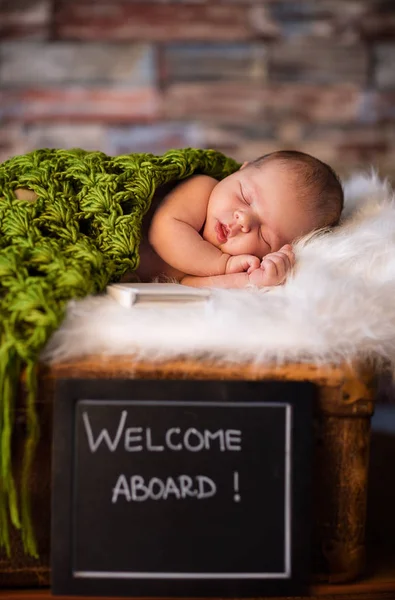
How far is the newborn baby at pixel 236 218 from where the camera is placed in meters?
1.13

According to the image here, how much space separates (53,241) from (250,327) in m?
0.33

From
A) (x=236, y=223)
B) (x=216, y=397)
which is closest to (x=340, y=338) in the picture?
(x=216, y=397)

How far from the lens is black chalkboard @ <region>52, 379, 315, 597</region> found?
81cm

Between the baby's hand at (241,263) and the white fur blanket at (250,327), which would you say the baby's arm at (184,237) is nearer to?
the baby's hand at (241,263)

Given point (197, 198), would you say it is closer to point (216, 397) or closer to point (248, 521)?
point (216, 397)

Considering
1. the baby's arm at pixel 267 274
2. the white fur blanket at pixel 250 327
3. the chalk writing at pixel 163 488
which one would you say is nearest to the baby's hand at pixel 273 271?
the baby's arm at pixel 267 274

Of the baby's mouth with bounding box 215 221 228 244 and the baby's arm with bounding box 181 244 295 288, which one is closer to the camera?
the baby's arm with bounding box 181 244 295 288

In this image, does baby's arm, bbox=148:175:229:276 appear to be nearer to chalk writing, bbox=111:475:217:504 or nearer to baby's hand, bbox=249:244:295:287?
baby's hand, bbox=249:244:295:287

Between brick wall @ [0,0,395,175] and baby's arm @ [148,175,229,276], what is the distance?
3.32 ft

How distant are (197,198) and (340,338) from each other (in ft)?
1.48

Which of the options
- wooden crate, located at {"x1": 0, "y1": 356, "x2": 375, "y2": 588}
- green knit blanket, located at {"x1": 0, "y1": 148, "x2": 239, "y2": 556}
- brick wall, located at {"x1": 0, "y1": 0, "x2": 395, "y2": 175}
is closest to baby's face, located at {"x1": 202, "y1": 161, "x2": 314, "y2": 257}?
green knit blanket, located at {"x1": 0, "y1": 148, "x2": 239, "y2": 556}

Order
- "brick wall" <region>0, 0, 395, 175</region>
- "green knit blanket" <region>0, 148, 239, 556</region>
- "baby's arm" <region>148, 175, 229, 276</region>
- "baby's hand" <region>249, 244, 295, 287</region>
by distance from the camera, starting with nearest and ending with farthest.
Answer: "green knit blanket" <region>0, 148, 239, 556</region> < "baby's hand" <region>249, 244, 295, 287</region> < "baby's arm" <region>148, 175, 229, 276</region> < "brick wall" <region>0, 0, 395, 175</region>

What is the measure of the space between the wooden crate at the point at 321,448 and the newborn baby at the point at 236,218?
1.00 feet

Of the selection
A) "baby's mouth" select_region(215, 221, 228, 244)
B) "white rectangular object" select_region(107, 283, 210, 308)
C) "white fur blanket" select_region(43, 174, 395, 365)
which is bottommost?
"white fur blanket" select_region(43, 174, 395, 365)
